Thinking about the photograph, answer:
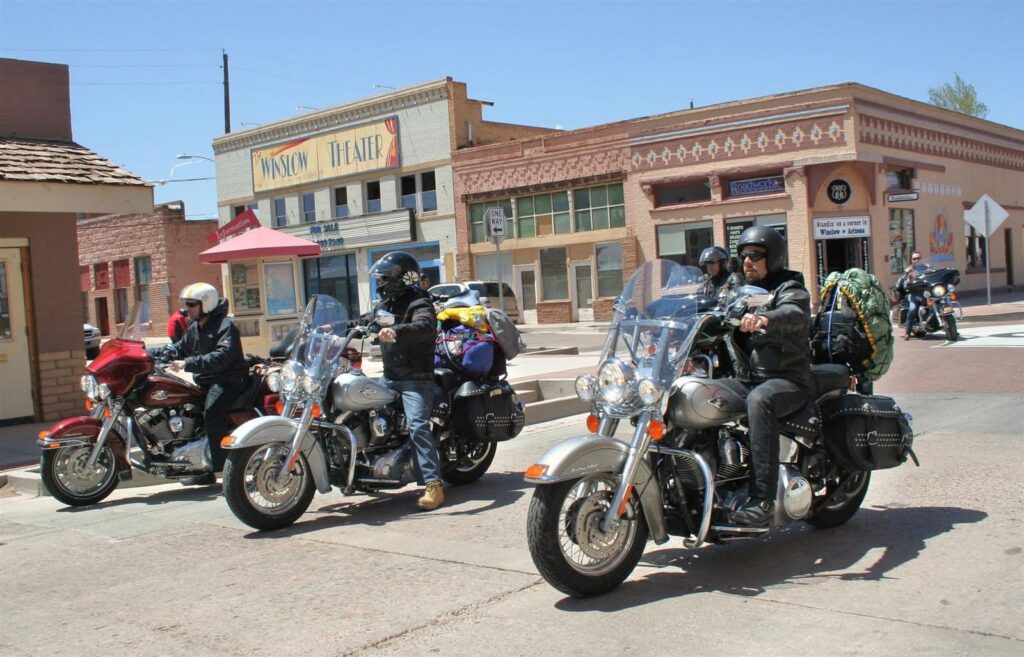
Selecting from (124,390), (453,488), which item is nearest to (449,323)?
(453,488)

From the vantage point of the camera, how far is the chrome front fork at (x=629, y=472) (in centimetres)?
496

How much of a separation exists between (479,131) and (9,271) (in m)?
30.3

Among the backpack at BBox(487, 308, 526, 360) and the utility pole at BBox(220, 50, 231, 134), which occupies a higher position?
the utility pole at BBox(220, 50, 231, 134)

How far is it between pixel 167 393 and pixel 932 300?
1553 centimetres

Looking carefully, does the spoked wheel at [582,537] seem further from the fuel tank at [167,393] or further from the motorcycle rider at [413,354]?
the fuel tank at [167,393]

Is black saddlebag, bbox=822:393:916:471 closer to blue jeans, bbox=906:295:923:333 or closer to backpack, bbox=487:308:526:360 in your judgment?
backpack, bbox=487:308:526:360

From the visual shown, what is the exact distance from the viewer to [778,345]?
5531 mm

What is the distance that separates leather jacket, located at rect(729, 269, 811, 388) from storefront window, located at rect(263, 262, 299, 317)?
14075mm

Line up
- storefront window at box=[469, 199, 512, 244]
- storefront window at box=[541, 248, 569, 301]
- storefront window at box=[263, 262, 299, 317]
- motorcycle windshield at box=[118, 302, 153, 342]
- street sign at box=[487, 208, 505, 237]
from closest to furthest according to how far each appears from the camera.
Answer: motorcycle windshield at box=[118, 302, 153, 342] → storefront window at box=[263, 262, 299, 317] → street sign at box=[487, 208, 505, 237] → storefront window at box=[541, 248, 569, 301] → storefront window at box=[469, 199, 512, 244]

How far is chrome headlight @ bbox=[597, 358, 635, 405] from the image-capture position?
5.06 metres

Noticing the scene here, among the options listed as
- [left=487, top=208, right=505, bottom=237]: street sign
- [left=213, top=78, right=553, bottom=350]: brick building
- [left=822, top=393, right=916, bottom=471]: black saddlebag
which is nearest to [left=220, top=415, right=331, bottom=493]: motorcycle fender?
[left=822, top=393, right=916, bottom=471]: black saddlebag

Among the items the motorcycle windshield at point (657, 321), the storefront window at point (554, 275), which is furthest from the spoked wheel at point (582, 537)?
the storefront window at point (554, 275)

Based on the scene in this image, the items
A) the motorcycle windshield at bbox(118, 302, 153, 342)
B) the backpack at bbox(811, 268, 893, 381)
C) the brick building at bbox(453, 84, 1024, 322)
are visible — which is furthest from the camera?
the brick building at bbox(453, 84, 1024, 322)

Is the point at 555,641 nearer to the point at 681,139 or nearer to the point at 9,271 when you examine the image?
the point at 9,271
